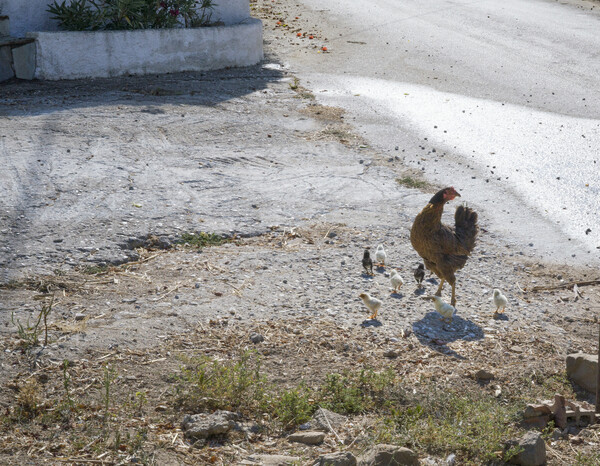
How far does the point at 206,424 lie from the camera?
3719 mm

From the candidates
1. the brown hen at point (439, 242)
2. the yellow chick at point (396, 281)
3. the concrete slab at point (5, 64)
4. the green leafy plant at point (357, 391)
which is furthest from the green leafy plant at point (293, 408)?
the concrete slab at point (5, 64)

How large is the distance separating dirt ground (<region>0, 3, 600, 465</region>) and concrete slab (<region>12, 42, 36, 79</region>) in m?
1.95

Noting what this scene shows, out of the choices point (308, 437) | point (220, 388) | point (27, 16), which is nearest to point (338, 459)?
point (308, 437)

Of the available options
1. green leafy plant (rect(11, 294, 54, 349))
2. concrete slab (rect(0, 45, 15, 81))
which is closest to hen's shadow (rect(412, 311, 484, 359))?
green leafy plant (rect(11, 294, 54, 349))

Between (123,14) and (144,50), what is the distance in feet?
2.31

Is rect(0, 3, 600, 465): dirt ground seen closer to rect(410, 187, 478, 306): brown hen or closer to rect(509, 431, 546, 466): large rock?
rect(509, 431, 546, 466): large rock

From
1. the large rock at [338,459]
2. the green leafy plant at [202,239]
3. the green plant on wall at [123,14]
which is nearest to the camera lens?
the large rock at [338,459]

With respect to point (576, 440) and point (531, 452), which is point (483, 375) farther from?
point (531, 452)

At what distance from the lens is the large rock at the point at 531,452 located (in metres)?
3.65

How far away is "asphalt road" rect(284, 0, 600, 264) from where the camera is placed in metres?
7.78

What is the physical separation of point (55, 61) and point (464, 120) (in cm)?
677

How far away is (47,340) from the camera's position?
174 inches

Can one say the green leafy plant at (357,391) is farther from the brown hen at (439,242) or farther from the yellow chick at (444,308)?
the brown hen at (439,242)

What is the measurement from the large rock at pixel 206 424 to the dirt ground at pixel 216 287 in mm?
64
